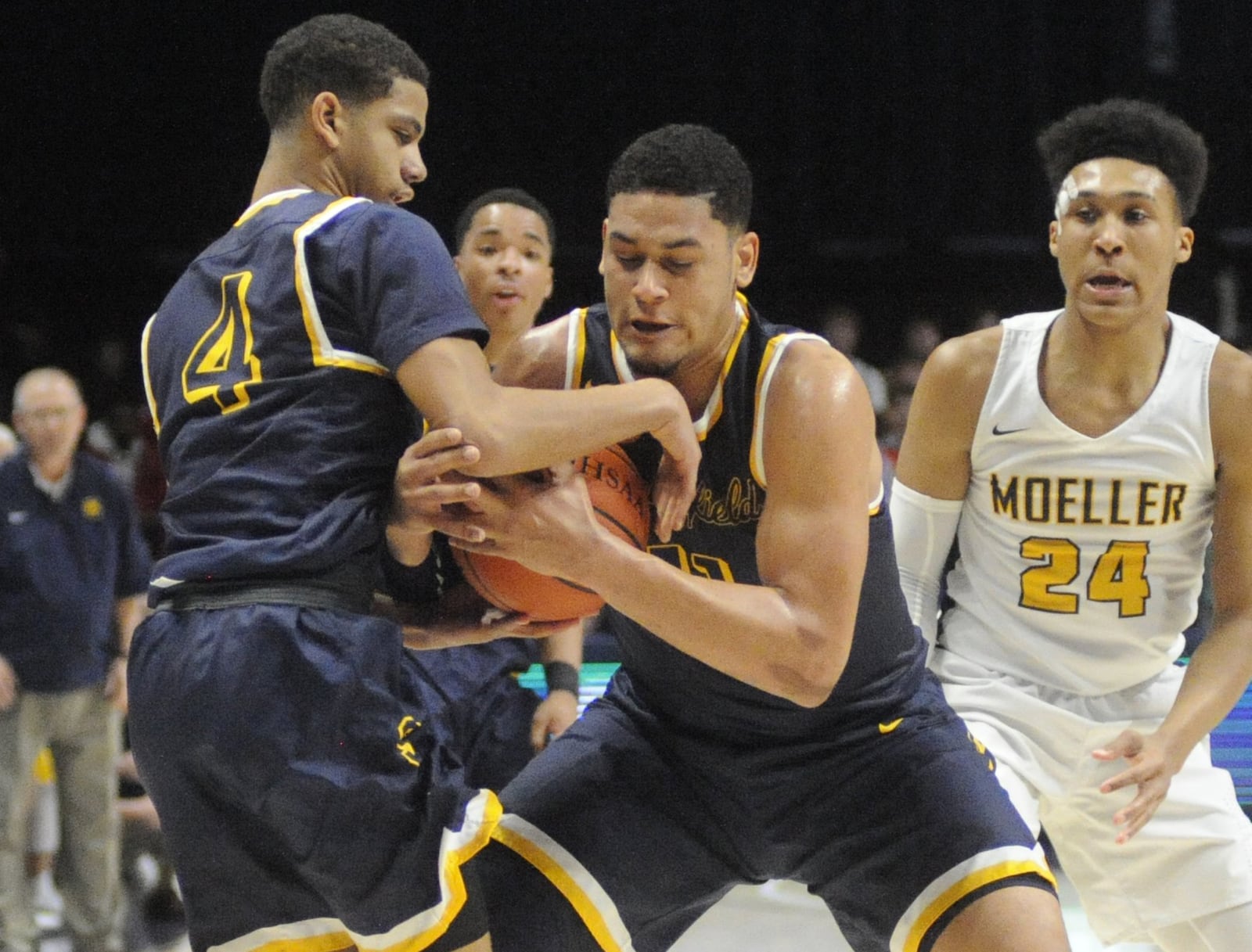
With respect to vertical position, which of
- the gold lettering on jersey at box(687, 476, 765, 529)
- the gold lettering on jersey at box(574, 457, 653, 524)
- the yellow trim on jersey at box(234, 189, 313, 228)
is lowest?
the gold lettering on jersey at box(687, 476, 765, 529)

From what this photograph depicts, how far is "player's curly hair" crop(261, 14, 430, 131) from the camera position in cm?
246

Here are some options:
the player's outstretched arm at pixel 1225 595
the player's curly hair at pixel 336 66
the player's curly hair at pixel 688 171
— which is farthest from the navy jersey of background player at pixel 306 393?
the player's outstretched arm at pixel 1225 595

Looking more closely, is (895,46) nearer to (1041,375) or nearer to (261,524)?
(1041,375)

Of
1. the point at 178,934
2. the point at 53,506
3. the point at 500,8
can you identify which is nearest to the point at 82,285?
the point at 500,8

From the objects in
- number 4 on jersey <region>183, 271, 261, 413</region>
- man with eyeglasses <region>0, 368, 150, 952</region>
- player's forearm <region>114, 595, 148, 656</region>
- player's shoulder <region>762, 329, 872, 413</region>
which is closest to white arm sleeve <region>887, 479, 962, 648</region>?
player's shoulder <region>762, 329, 872, 413</region>

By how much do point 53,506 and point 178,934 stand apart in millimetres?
1477

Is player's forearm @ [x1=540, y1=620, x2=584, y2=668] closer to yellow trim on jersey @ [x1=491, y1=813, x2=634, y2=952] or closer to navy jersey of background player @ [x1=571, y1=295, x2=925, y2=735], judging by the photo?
navy jersey of background player @ [x1=571, y1=295, x2=925, y2=735]

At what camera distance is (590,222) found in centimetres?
961

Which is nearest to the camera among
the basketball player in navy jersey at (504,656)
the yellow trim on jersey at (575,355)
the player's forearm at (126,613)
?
the yellow trim on jersey at (575,355)

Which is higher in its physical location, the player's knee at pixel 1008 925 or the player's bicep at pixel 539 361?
the player's bicep at pixel 539 361

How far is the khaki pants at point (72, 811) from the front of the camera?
191 inches

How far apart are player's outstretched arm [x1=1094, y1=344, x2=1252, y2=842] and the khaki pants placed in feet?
10.8

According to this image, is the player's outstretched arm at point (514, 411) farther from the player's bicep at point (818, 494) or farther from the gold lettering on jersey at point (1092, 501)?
the gold lettering on jersey at point (1092, 501)

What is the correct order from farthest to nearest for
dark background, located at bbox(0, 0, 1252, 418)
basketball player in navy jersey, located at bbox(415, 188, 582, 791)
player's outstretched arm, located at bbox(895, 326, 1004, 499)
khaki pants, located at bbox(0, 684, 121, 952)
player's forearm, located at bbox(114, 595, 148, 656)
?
dark background, located at bbox(0, 0, 1252, 418) → player's forearm, located at bbox(114, 595, 148, 656) → khaki pants, located at bbox(0, 684, 121, 952) → basketball player in navy jersey, located at bbox(415, 188, 582, 791) → player's outstretched arm, located at bbox(895, 326, 1004, 499)
